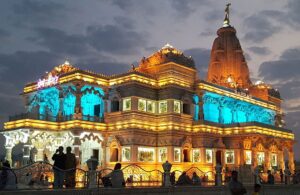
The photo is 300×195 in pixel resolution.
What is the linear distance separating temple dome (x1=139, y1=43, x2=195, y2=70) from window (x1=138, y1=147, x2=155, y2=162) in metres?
10.1

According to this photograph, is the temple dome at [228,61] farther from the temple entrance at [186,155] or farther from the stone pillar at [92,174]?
the stone pillar at [92,174]

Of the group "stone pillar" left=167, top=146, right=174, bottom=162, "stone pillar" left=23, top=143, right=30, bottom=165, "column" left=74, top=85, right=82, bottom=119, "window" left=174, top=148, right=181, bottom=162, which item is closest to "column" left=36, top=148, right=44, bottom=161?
"stone pillar" left=23, top=143, right=30, bottom=165

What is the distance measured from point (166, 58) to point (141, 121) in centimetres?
826

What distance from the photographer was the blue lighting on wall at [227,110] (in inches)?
1972

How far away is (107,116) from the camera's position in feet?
143

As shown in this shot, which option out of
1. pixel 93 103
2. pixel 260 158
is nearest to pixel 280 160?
pixel 260 158

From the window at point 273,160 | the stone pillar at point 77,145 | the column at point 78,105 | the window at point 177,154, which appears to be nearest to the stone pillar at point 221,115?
the window at point 273,160

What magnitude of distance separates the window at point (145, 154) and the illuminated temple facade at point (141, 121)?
11 cm

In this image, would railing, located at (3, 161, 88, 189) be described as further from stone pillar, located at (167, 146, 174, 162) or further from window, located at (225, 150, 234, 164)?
window, located at (225, 150, 234, 164)

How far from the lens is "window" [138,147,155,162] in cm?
4158

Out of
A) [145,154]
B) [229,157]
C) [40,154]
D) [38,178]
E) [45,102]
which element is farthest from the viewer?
[229,157]

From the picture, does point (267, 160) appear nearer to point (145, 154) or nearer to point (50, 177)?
point (145, 154)

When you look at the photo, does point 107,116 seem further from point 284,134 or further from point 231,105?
point 284,134

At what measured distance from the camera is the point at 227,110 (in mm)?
53688
